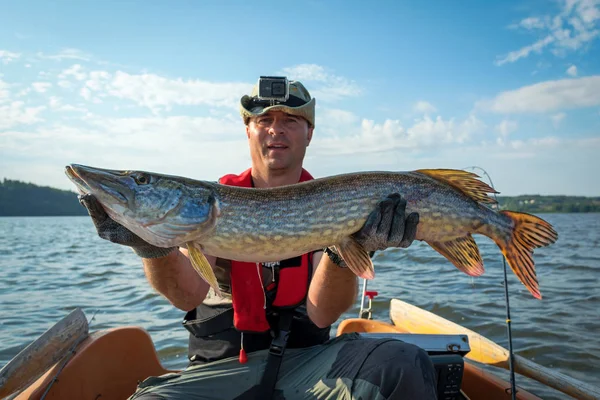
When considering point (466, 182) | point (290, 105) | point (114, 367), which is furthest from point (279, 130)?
point (114, 367)

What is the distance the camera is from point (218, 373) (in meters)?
2.65

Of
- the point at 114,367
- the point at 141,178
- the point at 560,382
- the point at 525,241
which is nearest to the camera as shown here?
the point at 141,178

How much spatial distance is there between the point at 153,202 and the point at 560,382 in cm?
314

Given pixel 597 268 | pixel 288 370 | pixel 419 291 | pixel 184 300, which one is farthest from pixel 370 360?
pixel 597 268

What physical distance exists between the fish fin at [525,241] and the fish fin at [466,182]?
5.9 inches

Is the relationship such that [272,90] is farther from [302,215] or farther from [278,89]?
[302,215]

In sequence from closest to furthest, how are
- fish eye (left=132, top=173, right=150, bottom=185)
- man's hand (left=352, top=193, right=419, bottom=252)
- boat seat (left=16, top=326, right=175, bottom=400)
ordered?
fish eye (left=132, top=173, right=150, bottom=185) < man's hand (left=352, top=193, right=419, bottom=252) < boat seat (left=16, top=326, right=175, bottom=400)

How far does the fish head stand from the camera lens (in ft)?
4.26

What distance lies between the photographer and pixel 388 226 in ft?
7.77

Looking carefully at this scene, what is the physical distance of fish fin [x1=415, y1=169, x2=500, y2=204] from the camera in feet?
8.57

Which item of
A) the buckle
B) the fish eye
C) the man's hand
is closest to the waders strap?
the buckle

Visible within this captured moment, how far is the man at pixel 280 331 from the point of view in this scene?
236 centimetres

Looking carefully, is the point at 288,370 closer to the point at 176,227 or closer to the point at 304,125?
the point at 176,227

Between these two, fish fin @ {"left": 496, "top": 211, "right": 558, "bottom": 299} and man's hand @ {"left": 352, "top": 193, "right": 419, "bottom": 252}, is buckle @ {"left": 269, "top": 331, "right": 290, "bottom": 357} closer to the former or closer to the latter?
man's hand @ {"left": 352, "top": 193, "right": 419, "bottom": 252}
